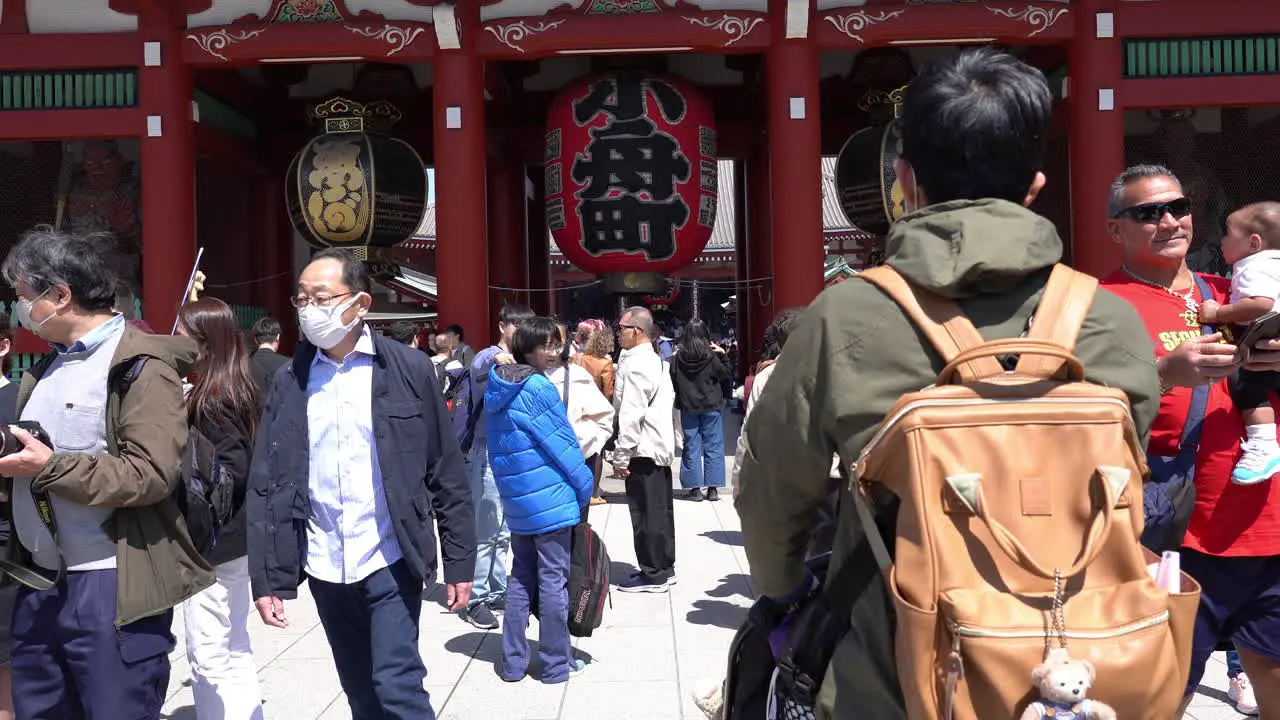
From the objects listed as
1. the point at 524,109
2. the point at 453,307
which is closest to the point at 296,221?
the point at 453,307

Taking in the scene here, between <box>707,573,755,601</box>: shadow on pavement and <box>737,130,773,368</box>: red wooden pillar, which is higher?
<box>737,130,773,368</box>: red wooden pillar

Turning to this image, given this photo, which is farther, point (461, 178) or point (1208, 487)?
point (461, 178)

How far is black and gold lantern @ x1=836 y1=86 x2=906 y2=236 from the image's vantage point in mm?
9836

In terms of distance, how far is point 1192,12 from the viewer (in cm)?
930

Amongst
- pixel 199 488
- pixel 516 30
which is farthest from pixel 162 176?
pixel 199 488

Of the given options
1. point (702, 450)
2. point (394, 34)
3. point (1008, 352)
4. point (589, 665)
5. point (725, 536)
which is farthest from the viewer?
point (394, 34)

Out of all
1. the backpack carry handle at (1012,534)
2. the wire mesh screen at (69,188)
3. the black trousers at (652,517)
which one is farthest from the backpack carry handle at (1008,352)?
the wire mesh screen at (69,188)

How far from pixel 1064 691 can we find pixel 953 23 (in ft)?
29.7

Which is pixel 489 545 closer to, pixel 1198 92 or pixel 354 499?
pixel 354 499

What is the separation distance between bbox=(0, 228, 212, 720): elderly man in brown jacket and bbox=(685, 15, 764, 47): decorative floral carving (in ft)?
25.4

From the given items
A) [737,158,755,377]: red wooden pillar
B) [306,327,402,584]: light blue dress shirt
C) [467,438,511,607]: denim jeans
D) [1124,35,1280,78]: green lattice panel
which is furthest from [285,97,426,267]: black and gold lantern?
[306,327,402,584]: light blue dress shirt

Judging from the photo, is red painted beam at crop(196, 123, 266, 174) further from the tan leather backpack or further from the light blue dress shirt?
the tan leather backpack

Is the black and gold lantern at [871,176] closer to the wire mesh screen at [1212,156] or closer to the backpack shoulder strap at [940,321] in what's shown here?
the wire mesh screen at [1212,156]

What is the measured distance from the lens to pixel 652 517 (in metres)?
5.82
